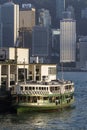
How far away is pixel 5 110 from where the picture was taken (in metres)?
66.5

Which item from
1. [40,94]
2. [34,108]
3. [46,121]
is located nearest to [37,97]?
[40,94]

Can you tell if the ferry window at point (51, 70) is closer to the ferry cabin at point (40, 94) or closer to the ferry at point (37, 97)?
the ferry cabin at point (40, 94)

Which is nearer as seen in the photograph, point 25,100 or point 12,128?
point 12,128

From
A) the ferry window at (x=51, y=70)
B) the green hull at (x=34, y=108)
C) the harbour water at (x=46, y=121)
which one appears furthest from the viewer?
the ferry window at (x=51, y=70)

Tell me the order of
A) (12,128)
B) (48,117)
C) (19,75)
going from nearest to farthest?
1. (12,128)
2. (48,117)
3. (19,75)

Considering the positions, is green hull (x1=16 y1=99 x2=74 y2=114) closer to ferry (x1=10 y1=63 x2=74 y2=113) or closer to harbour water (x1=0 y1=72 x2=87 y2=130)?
ferry (x1=10 y1=63 x2=74 y2=113)

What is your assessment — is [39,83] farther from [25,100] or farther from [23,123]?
[23,123]

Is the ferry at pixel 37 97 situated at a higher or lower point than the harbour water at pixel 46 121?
higher

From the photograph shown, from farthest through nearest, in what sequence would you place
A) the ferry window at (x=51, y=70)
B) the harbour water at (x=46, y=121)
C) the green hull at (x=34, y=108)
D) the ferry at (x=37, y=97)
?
the ferry window at (x=51, y=70) → the ferry at (x=37, y=97) → the green hull at (x=34, y=108) → the harbour water at (x=46, y=121)

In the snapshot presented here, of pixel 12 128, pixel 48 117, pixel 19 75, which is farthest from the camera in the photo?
pixel 19 75

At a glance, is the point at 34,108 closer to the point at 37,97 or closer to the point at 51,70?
the point at 37,97

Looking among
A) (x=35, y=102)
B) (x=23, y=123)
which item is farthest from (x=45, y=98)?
(x=23, y=123)

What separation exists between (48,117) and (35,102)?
109 inches

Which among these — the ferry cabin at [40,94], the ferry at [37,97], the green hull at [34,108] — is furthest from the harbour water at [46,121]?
the ferry cabin at [40,94]
